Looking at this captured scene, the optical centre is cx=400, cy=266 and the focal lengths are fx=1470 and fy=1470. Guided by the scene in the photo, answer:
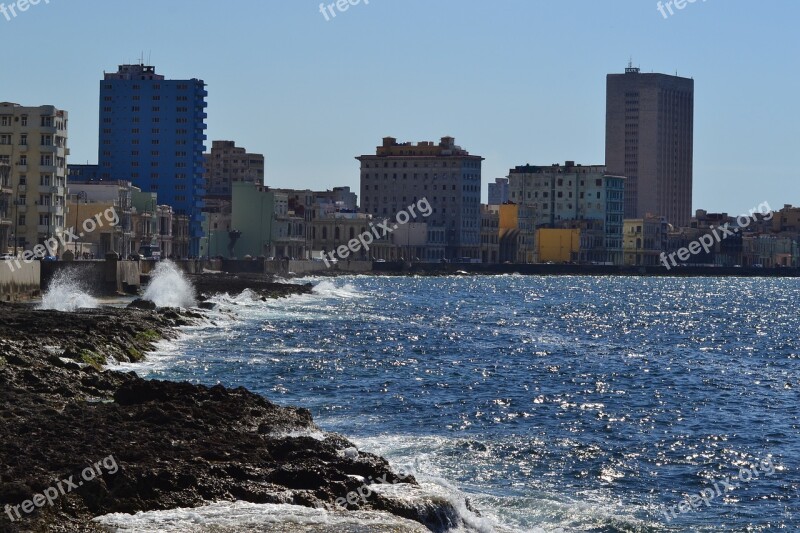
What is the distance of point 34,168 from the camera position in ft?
363

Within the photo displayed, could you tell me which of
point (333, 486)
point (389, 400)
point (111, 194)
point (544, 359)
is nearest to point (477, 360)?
point (544, 359)

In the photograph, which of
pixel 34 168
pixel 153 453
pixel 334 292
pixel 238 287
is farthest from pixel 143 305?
pixel 334 292

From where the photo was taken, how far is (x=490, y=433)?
119 feet

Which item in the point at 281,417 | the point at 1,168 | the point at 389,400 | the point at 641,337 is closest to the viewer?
the point at 281,417

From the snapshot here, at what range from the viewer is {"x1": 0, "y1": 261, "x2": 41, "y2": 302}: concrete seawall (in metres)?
68.1

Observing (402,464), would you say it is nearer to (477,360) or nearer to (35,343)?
(35,343)

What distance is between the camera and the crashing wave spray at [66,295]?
68438mm

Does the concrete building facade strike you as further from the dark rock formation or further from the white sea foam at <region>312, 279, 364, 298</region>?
the white sea foam at <region>312, 279, 364, 298</region>

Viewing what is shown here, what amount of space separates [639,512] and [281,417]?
8.10 m

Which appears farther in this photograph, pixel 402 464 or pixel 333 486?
pixel 402 464

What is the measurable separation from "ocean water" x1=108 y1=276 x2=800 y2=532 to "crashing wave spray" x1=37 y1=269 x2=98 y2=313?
21.9ft

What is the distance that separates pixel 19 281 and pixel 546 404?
3618 cm

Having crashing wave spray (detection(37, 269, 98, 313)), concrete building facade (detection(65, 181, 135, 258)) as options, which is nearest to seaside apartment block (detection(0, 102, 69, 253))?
concrete building facade (detection(65, 181, 135, 258))

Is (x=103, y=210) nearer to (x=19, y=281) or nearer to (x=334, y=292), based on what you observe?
(x=334, y=292)
